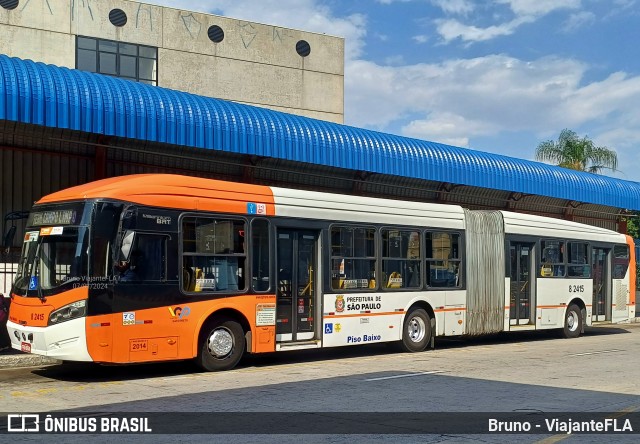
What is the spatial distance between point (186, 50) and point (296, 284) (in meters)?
27.5

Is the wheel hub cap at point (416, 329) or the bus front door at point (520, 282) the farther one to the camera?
the bus front door at point (520, 282)

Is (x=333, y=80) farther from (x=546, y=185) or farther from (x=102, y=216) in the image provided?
(x=102, y=216)

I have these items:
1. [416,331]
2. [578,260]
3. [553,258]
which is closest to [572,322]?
[578,260]

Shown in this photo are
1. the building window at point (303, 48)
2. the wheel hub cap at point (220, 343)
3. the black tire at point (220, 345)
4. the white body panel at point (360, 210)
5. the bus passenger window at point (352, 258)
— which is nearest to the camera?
the black tire at point (220, 345)

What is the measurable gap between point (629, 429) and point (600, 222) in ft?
93.2

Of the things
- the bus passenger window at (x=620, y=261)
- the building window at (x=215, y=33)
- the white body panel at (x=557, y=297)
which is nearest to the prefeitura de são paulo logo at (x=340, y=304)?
the white body panel at (x=557, y=297)

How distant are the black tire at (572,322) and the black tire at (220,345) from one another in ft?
38.0

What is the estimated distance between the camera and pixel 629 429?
876 centimetres

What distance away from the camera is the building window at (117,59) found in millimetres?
37925

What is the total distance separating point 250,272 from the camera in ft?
46.8

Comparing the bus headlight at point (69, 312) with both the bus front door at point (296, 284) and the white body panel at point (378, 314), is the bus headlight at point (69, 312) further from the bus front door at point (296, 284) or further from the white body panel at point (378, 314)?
the white body panel at point (378, 314)

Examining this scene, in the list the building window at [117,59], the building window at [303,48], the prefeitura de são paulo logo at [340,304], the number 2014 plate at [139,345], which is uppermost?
the building window at [303,48]

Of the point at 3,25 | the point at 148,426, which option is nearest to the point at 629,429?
the point at 148,426

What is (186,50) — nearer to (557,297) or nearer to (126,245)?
(557,297)
